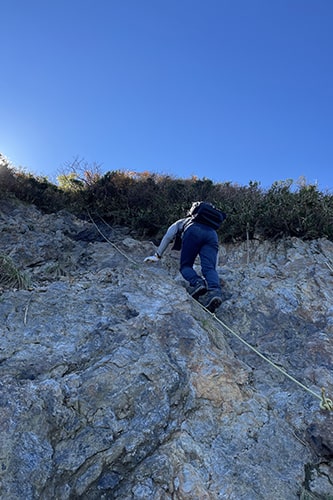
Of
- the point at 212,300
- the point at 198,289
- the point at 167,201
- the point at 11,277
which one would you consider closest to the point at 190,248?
the point at 198,289

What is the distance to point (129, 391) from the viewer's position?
3.61 meters

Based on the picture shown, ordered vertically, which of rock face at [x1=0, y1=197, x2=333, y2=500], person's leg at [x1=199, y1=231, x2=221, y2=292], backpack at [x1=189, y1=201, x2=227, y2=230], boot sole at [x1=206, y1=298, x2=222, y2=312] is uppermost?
backpack at [x1=189, y1=201, x2=227, y2=230]

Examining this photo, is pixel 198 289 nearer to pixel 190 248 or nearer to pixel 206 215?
pixel 190 248

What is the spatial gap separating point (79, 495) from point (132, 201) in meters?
7.94

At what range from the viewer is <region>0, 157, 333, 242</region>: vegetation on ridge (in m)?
8.38

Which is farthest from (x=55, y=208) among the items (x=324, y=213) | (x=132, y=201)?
(x=324, y=213)

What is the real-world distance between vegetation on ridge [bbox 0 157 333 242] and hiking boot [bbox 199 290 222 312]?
3242mm

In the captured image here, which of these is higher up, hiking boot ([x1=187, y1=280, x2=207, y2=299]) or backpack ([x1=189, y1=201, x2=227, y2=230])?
backpack ([x1=189, y1=201, x2=227, y2=230])

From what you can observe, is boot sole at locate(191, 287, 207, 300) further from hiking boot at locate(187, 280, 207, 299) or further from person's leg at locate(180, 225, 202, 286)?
person's leg at locate(180, 225, 202, 286)

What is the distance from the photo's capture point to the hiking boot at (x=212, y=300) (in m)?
5.44

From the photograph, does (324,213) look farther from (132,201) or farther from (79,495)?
(79,495)

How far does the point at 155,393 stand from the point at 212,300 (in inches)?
80.6

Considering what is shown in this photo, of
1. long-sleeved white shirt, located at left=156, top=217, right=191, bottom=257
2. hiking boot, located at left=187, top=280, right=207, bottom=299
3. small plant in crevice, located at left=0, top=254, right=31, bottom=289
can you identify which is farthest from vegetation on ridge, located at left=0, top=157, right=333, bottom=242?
small plant in crevice, located at left=0, top=254, right=31, bottom=289

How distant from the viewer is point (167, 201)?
10.1 metres
